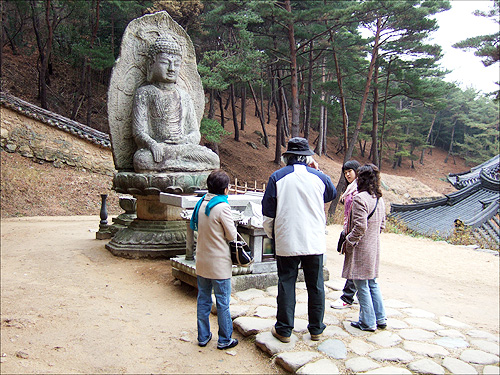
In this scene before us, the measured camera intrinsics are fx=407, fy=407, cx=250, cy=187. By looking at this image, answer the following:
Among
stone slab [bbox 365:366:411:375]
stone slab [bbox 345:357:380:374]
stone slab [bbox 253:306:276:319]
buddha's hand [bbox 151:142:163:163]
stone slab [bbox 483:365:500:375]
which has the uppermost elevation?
buddha's hand [bbox 151:142:163:163]

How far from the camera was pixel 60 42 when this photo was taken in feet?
70.9

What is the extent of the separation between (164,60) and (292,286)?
4.47 metres

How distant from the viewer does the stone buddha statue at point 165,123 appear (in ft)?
19.7

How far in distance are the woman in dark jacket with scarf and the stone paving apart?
0.86 feet

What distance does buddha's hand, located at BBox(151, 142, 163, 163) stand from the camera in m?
5.97

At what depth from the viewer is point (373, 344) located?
349cm

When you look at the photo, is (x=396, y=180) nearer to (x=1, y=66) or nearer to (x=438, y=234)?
(x=438, y=234)

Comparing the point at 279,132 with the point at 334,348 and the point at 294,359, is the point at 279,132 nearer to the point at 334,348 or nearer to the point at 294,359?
the point at 334,348

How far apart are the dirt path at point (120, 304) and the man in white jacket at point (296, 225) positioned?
525mm

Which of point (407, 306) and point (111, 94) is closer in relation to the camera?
point (407, 306)

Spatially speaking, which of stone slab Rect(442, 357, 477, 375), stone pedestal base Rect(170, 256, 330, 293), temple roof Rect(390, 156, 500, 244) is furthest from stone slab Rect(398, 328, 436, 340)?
temple roof Rect(390, 156, 500, 244)

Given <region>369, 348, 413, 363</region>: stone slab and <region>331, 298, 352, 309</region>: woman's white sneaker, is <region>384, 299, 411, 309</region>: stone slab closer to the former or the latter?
<region>331, 298, 352, 309</region>: woman's white sneaker

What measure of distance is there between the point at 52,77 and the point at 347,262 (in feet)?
70.1

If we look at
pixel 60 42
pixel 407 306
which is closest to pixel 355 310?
pixel 407 306
